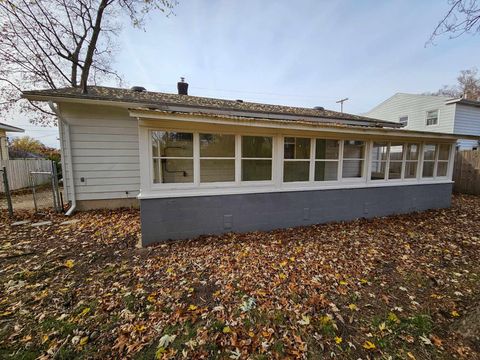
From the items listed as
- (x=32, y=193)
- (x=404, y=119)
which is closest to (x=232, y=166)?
(x=32, y=193)

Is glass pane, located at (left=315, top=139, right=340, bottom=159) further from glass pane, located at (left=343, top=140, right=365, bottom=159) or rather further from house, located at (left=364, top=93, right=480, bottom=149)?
house, located at (left=364, top=93, right=480, bottom=149)

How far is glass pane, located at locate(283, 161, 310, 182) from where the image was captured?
525cm

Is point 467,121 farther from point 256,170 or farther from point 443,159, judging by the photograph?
point 256,170

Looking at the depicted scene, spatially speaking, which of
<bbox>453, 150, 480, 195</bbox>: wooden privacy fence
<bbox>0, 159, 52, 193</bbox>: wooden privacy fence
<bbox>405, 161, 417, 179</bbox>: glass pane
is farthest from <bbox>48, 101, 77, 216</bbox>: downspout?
<bbox>453, 150, 480, 195</bbox>: wooden privacy fence

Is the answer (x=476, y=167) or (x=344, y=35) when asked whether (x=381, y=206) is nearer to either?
(x=344, y=35)

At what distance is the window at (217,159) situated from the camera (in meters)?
4.58

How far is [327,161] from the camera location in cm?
579

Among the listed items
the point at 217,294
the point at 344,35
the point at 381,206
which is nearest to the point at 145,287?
the point at 217,294

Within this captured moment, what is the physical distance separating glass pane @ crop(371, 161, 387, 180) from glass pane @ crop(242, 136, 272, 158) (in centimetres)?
374

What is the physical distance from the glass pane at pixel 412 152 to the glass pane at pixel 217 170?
616cm

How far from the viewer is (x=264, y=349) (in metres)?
1.96

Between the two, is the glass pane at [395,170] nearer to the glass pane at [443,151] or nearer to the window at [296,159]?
the glass pane at [443,151]

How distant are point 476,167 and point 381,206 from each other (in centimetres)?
782

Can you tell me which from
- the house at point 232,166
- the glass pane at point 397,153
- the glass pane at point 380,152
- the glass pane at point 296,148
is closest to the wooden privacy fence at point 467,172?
the house at point 232,166
